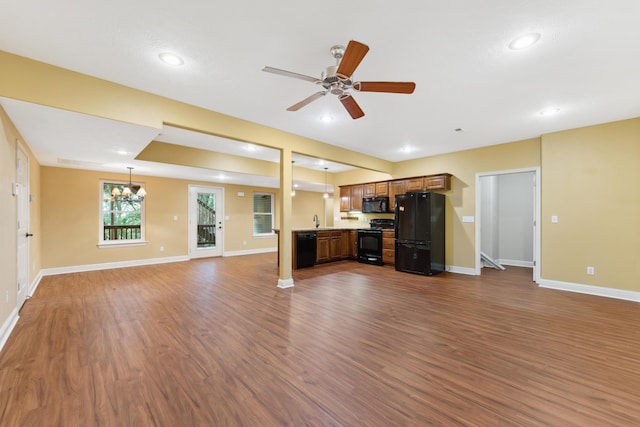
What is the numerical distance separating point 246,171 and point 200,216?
2.80 m

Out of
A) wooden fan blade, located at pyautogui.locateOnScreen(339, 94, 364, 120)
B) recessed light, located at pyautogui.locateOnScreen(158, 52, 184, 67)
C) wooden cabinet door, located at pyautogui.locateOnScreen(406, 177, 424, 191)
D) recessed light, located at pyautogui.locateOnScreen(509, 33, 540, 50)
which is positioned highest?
recessed light, located at pyautogui.locateOnScreen(158, 52, 184, 67)

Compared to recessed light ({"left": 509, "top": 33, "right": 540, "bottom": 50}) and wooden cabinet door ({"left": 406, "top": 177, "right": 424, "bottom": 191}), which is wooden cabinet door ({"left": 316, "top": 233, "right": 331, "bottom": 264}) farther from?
recessed light ({"left": 509, "top": 33, "right": 540, "bottom": 50})

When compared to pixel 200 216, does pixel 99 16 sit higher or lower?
higher

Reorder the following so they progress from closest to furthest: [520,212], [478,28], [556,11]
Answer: [556,11], [478,28], [520,212]

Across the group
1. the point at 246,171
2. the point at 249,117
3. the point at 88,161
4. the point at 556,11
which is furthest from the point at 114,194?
the point at 556,11

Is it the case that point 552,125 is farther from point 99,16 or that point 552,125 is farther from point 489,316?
point 99,16

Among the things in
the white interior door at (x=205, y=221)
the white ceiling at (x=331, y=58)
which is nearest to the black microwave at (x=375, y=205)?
the white ceiling at (x=331, y=58)

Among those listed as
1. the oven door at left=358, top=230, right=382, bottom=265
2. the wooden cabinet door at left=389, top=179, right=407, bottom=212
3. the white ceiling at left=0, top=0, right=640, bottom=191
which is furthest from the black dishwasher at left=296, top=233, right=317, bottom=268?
the white ceiling at left=0, top=0, right=640, bottom=191

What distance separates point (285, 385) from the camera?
1977 millimetres

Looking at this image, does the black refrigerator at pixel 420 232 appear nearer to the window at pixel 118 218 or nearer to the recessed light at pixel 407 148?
the recessed light at pixel 407 148

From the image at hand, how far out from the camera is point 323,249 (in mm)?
6902

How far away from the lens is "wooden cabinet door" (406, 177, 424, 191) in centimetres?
627

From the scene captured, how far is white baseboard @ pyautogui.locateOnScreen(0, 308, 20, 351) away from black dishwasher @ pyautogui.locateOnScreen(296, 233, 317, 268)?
4.46 m

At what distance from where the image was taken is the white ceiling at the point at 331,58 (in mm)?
1930
